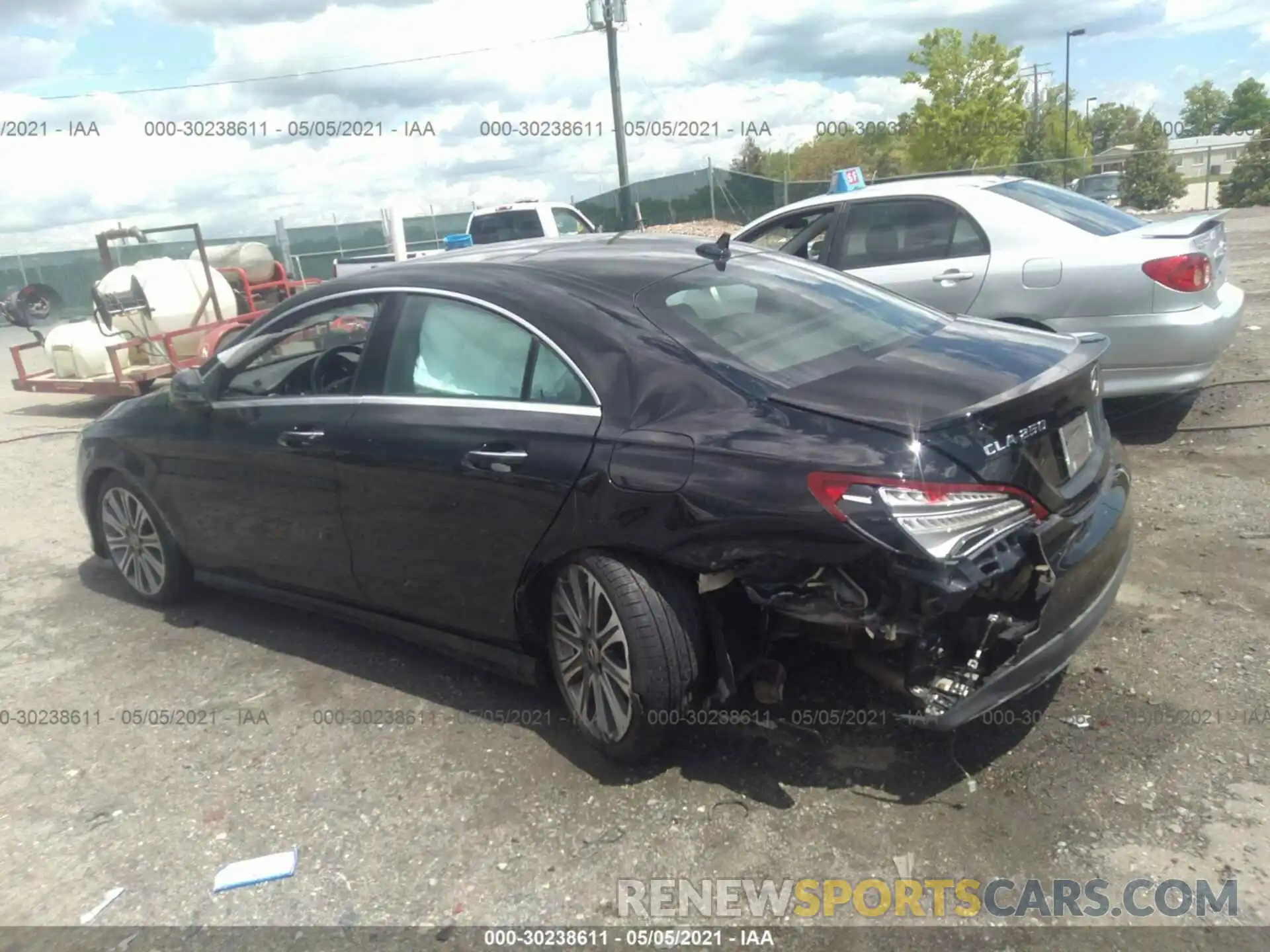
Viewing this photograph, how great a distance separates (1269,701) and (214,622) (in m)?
4.40

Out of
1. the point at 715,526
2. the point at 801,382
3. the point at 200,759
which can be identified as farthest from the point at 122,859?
the point at 801,382

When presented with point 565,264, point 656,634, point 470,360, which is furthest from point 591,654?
point 565,264

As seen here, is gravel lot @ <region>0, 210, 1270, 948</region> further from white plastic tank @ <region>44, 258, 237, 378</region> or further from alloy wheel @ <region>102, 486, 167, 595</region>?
white plastic tank @ <region>44, 258, 237, 378</region>

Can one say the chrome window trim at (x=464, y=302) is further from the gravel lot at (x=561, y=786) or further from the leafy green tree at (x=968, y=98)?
the leafy green tree at (x=968, y=98)

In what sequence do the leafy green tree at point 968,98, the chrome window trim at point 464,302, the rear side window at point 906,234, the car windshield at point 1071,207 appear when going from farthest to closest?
1. the leafy green tree at point 968,98
2. the rear side window at point 906,234
3. the car windshield at point 1071,207
4. the chrome window trim at point 464,302

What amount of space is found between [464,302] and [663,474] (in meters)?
1.18

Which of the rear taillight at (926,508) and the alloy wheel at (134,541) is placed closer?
the rear taillight at (926,508)

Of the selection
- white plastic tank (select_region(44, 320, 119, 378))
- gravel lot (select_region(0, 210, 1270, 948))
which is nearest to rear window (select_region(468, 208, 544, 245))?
white plastic tank (select_region(44, 320, 119, 378))

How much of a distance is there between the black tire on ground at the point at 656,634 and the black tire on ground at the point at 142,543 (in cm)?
272

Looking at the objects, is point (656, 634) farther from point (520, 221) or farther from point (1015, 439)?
point (520, 221)

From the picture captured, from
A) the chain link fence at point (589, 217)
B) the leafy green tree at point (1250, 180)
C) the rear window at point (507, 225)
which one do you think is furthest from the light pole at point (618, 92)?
the leafy green tree at point (1250, 180)

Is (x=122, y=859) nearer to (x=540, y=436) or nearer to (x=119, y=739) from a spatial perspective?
(x=119, y=739)

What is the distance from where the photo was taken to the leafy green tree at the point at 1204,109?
10431cm

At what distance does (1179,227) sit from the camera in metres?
6.12
